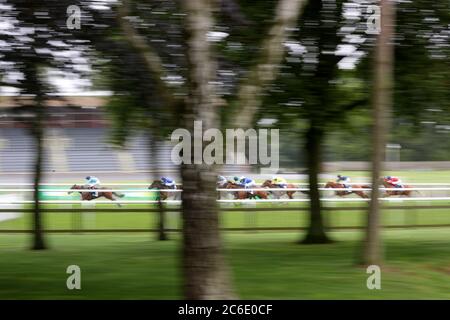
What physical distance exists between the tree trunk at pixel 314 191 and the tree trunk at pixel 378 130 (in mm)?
5230

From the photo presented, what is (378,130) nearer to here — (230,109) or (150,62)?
(230,109)

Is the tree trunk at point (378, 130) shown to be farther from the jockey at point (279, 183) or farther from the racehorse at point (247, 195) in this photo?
the jockey at point (279, 183)

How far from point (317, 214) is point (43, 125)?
28.3 ft

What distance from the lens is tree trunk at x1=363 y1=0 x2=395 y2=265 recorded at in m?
11.4

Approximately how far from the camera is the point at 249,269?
1200cm

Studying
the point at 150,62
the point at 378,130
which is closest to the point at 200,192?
the point at 150,62

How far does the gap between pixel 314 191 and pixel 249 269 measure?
18.0ft

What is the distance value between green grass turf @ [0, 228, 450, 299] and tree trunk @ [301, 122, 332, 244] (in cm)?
52

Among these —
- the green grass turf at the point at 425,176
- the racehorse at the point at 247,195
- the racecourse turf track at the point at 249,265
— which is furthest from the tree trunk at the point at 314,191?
the green grass turf at the point at 425,176

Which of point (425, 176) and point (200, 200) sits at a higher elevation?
point (200, 200)

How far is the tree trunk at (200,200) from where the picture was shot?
7.32m

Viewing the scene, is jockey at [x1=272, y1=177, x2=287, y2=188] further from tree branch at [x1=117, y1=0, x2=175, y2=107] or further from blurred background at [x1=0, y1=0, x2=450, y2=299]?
tree branch at [x1=117, y1=0, x2=175, y2=107]

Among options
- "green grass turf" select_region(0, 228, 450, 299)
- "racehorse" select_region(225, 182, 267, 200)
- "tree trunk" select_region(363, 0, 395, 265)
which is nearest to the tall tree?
"green grass turf" select_region(0, 228, 450, 299)
